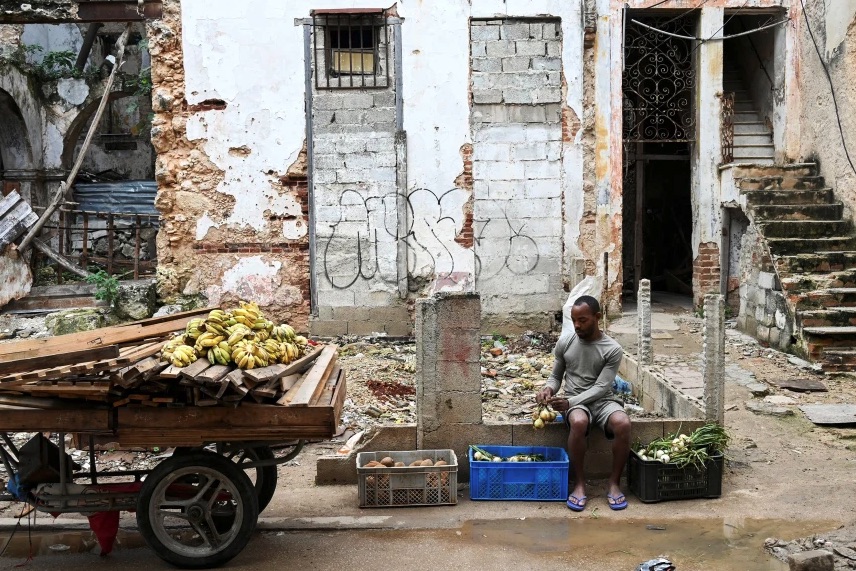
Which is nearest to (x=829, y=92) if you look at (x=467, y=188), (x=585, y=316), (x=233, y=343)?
(x=467, y=188)

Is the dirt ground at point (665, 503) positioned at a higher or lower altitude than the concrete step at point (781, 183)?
lower

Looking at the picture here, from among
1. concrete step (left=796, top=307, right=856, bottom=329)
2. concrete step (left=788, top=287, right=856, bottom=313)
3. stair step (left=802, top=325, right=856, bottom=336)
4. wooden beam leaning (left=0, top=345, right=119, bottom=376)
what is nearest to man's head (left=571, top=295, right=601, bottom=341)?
wooden beam leaning (left=0, top=345, right=119, bottom=376)

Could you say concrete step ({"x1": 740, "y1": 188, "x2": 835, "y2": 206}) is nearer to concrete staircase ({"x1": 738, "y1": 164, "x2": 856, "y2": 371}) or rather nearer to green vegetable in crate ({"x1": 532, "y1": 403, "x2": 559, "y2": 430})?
concrete staircase ({"x1": 738, "y1": 164, "x2": 856, "y2": 371})

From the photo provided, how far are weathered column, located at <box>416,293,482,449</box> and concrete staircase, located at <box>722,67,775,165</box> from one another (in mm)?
9029

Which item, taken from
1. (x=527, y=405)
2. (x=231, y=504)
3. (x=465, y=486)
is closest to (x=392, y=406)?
(x=527, y=405)

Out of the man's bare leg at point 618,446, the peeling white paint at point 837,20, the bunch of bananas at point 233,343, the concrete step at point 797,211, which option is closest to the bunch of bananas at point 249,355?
the bunch of bananas at point 233,343

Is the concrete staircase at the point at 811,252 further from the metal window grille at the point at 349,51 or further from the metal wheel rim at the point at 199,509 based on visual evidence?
the metal wheel rim at the point at 199,509

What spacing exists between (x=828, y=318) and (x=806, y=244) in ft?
4.73

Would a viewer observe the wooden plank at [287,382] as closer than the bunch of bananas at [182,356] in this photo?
No

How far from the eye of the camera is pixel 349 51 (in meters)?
12.8

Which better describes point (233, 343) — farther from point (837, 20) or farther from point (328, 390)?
point (837, 20)

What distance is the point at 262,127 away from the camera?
12.8 m

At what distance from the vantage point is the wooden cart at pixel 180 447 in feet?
15.7

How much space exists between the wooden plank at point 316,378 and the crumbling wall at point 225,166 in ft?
23.0
